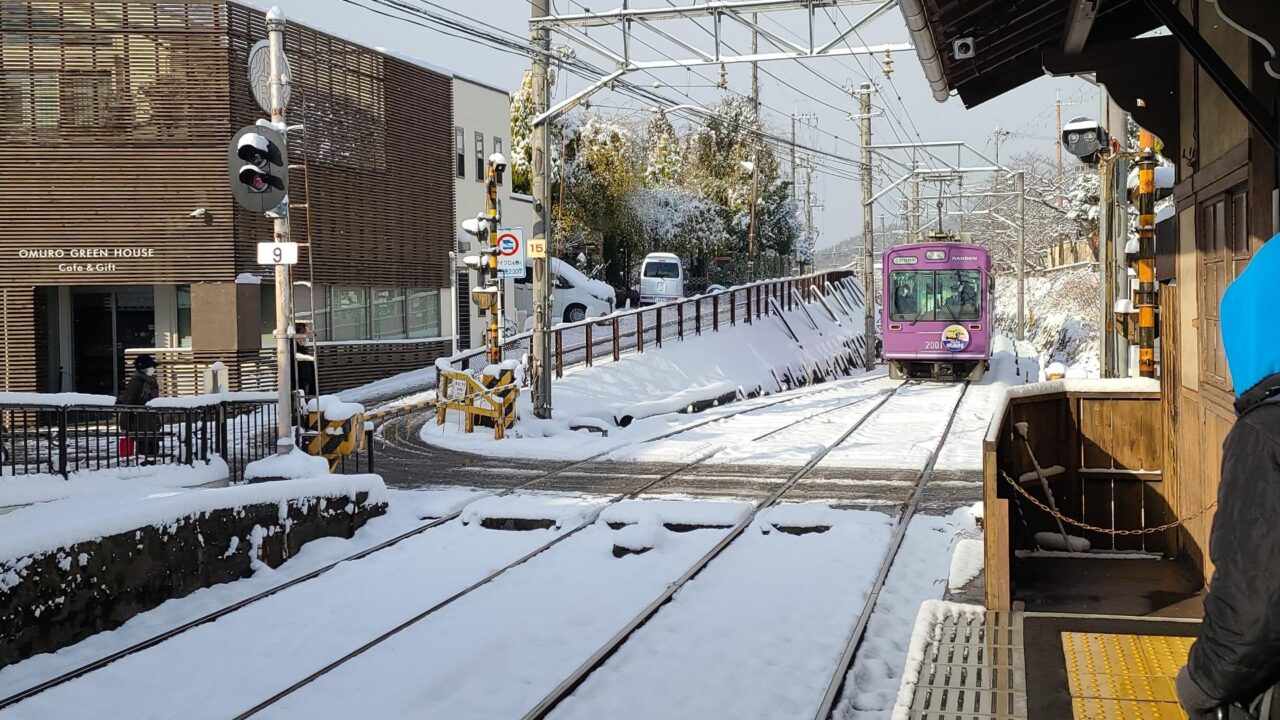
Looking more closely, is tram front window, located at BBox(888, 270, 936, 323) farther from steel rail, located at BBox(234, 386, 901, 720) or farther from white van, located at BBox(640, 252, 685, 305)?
steel rail, located at BBox(234, 386, 901, 720)

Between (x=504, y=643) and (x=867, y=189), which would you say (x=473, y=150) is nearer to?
(x=867, y=189)

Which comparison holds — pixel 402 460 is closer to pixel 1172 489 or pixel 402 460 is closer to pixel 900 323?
pixel 1172 489

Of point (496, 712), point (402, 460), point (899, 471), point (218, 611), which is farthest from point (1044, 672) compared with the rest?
point (402, 460)

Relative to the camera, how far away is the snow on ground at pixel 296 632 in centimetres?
736

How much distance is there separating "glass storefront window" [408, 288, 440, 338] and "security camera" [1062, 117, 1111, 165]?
22.1 meters

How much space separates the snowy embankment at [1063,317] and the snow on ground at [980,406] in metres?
0.99

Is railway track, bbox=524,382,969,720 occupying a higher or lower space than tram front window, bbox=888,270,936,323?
lower

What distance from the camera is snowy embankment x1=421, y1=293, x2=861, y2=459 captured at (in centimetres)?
2036

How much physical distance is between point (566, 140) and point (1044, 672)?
1754 inches

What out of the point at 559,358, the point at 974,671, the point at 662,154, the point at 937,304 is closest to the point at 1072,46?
the point at 974,671

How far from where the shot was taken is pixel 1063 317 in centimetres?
4628

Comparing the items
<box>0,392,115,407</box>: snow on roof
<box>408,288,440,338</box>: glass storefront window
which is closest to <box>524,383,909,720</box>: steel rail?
<box>0,392,115,407</box>: snow on roof

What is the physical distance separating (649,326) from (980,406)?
54.3 ft

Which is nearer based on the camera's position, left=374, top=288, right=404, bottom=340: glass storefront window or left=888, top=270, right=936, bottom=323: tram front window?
left=888, top=270, right=936, bottom=323: tram front window
